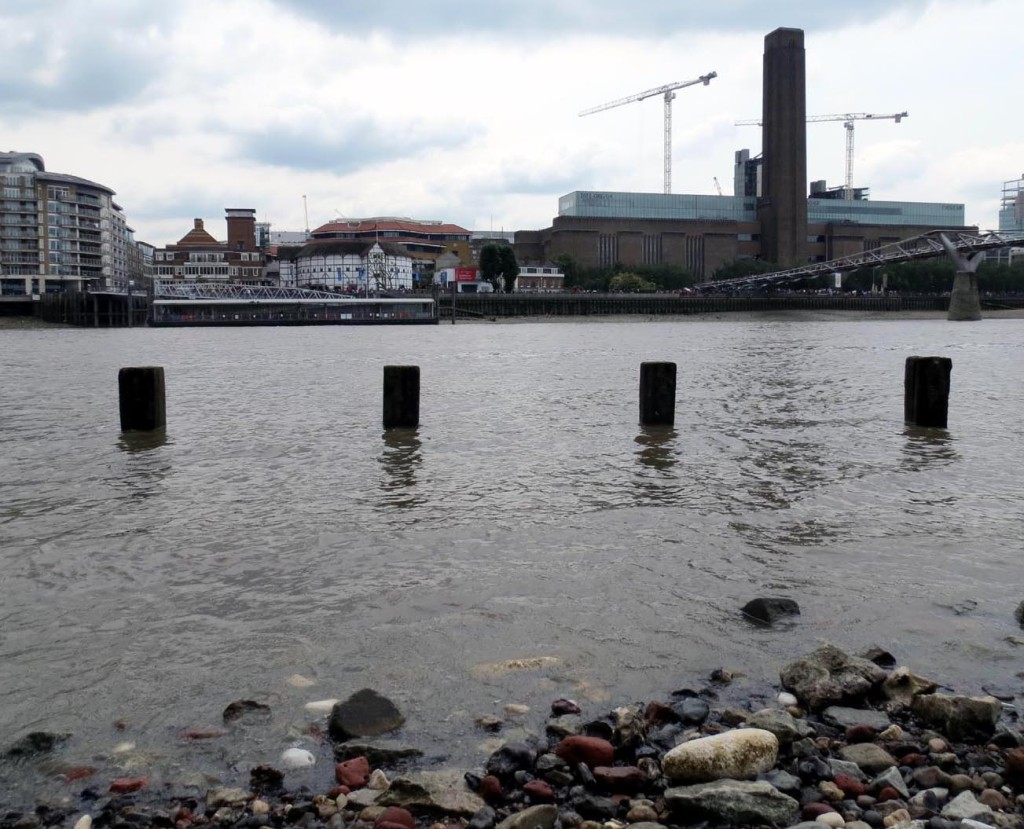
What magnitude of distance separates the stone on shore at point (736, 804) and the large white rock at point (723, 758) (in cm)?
17

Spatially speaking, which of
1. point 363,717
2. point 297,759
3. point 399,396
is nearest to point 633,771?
point 363,717

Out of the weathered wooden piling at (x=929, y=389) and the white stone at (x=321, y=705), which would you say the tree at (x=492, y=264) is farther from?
the white stone at (x=321, y=705)

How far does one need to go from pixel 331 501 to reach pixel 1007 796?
27.6ft

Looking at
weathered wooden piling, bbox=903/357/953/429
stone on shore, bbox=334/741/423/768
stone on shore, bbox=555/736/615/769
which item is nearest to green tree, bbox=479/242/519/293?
weathered wooden piling, bbox=903/357/953/429

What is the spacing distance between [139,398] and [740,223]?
616ft

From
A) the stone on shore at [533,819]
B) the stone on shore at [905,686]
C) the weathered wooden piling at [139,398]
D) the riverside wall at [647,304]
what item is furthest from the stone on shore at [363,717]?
the riverside wall at [647,304]

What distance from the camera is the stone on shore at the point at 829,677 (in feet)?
17.6

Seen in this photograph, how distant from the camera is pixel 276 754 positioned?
16.1 feet

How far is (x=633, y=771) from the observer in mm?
4500

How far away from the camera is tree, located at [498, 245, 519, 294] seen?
158 meters

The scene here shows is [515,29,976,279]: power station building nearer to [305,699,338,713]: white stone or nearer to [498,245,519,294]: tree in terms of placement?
[498,245,519,294]: tree

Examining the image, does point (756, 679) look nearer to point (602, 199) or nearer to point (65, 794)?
point (65, 794)

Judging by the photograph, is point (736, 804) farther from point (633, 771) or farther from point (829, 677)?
point (829, 677)

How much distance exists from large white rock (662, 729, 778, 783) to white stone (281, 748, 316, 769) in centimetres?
171
